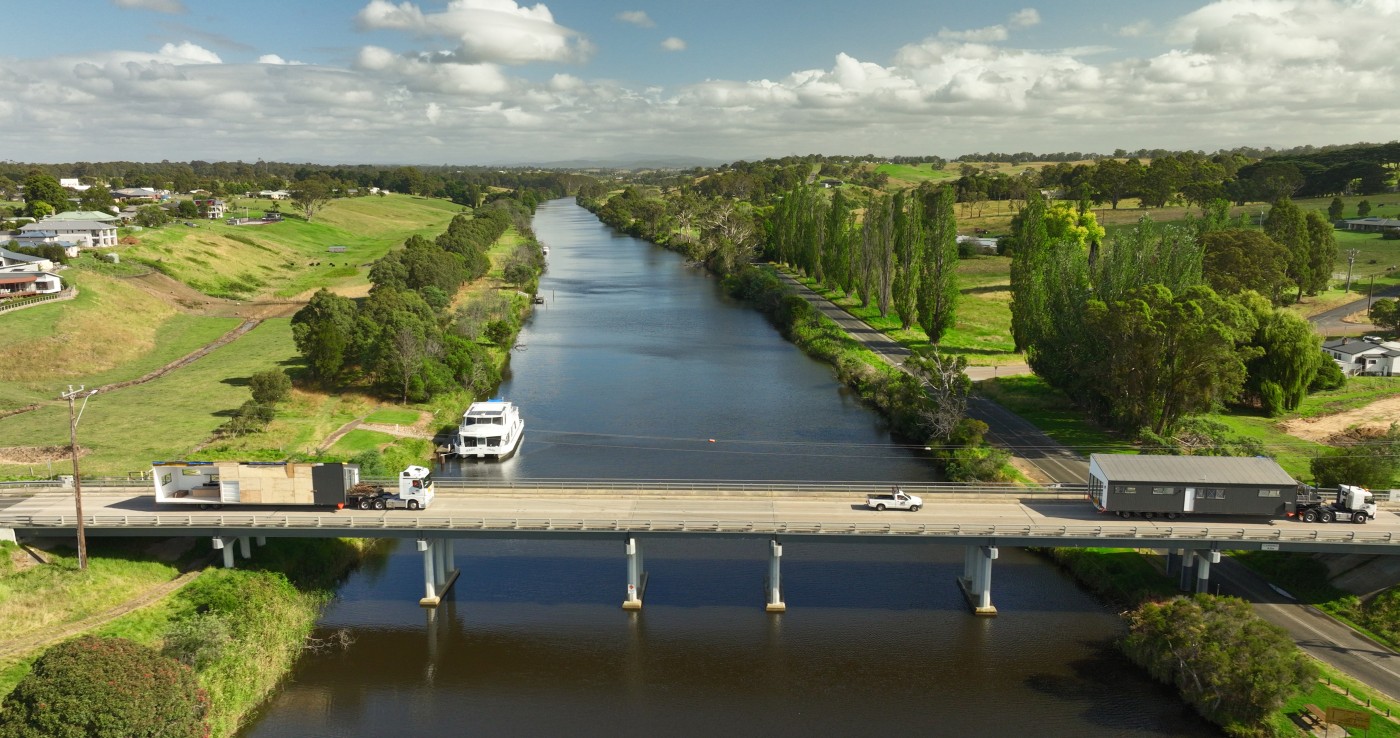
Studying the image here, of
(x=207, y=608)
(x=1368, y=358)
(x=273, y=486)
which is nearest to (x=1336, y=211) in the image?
(x=1368, y=358)

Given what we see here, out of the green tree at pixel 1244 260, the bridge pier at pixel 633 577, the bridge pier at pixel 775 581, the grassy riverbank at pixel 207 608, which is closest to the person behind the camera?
the grassy riverbank at pixel 207 608

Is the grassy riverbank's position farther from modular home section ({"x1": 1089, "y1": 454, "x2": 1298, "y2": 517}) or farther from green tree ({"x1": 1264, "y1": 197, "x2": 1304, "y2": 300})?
green tree ({"x1": 1264, "y1": 197, "x2": 1304, "y2": 300})

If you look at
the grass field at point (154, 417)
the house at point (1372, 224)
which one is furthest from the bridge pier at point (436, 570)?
the house at point (1372, 224)

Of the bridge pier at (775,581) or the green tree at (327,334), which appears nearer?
the bridge pier at (775,581)

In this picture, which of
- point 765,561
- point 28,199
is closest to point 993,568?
point 765,561

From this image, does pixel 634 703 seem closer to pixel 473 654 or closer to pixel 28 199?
pixel 473 654

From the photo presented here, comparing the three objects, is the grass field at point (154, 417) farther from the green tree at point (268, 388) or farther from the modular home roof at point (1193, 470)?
the modular home roof at point (1193, 470)
